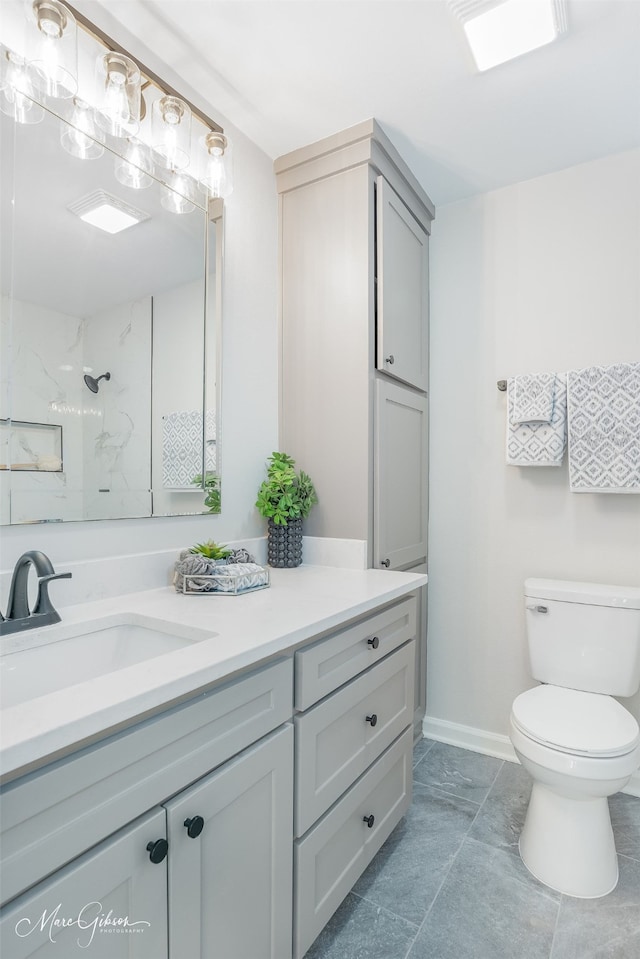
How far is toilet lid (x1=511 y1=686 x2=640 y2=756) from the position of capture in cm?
141

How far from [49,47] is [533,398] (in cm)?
178

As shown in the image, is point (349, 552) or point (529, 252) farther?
point (529, 252)

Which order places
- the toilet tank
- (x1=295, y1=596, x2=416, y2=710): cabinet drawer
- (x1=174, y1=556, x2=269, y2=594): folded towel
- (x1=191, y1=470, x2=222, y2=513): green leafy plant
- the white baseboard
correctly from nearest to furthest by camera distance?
(x1=295, y1=596, x2=416, y2=710): cabinet drawer, (x1=174, y1=556, x2=269, y2=594): folded towel, (x1=191, y1=470, x2=222, y2=513): green leafy plant, the toilet tank, the white baseboard

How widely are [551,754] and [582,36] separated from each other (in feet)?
6.63

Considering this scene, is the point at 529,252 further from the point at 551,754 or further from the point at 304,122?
the point at 551,754

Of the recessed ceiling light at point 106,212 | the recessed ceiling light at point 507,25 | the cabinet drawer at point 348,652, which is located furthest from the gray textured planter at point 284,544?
the recessed ceiling light at point 507,25

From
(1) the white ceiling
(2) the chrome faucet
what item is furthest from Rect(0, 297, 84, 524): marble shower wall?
(1) the white ceiling

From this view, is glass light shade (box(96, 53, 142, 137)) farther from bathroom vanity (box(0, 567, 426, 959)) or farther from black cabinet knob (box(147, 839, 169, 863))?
black cabinet knob (box(147, 839, 169, 863))

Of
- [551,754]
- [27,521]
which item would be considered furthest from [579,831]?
[27,521]

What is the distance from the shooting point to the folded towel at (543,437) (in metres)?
1.93

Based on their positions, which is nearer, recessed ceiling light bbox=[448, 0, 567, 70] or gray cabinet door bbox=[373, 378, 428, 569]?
recessed ceiling light bbox=[448, 0, 567, 70]

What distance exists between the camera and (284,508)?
1781 mm

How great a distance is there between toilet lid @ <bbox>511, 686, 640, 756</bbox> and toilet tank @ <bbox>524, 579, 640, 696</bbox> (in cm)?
8

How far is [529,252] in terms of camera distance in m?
2.13
